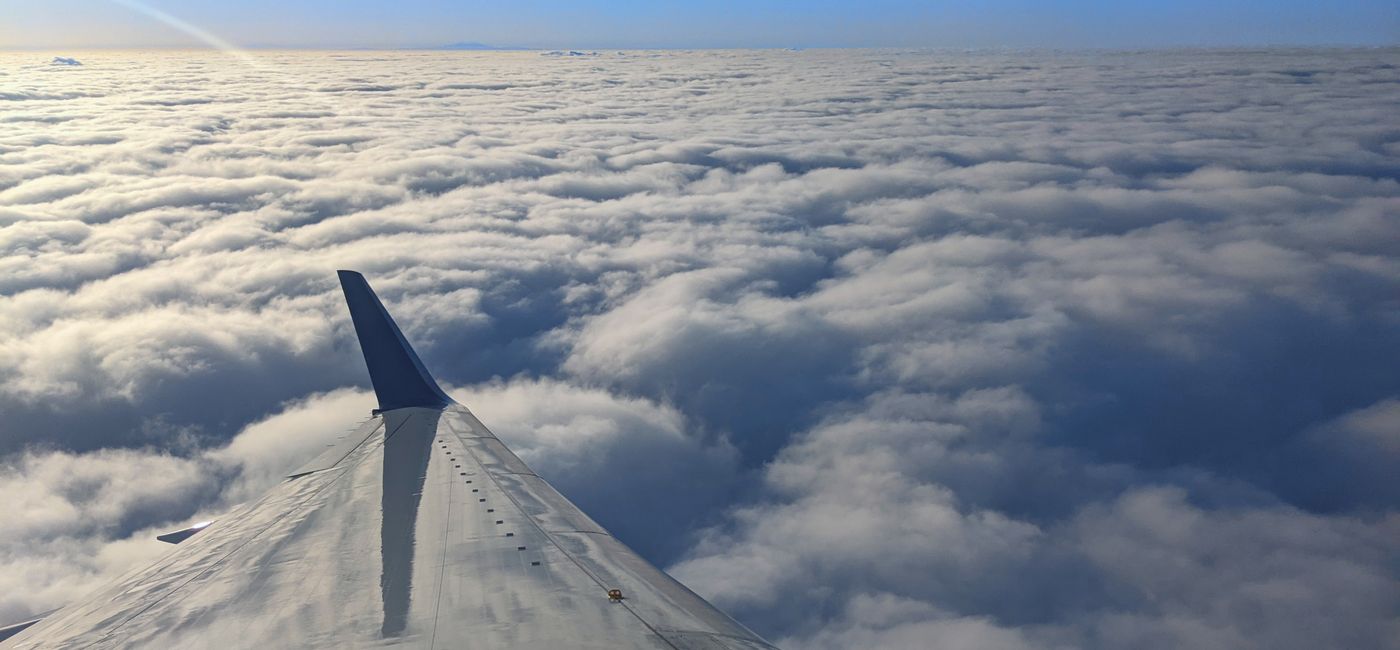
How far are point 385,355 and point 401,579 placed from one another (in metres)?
5.12

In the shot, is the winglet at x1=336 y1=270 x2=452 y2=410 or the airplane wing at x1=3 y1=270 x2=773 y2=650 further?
the winglet at x1=336 y1=270 x2=452 y2=410

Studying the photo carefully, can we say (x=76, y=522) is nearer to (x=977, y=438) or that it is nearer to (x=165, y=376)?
(x=165, y=376)

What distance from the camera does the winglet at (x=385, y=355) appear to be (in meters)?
9.34

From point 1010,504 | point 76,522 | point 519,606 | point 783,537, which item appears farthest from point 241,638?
point 76,522

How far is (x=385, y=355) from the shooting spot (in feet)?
31.6

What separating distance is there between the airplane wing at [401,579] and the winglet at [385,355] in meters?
1.72

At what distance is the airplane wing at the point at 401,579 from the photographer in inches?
173

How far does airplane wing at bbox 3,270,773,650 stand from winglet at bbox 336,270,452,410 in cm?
172

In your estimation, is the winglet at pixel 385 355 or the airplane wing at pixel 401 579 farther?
the winglet at pixel 385 355

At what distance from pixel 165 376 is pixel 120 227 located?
2132 inches

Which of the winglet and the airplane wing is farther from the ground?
the winglet

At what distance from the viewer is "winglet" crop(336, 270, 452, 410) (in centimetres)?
934

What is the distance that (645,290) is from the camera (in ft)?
362

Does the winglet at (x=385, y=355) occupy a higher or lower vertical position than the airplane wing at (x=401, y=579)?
higher
